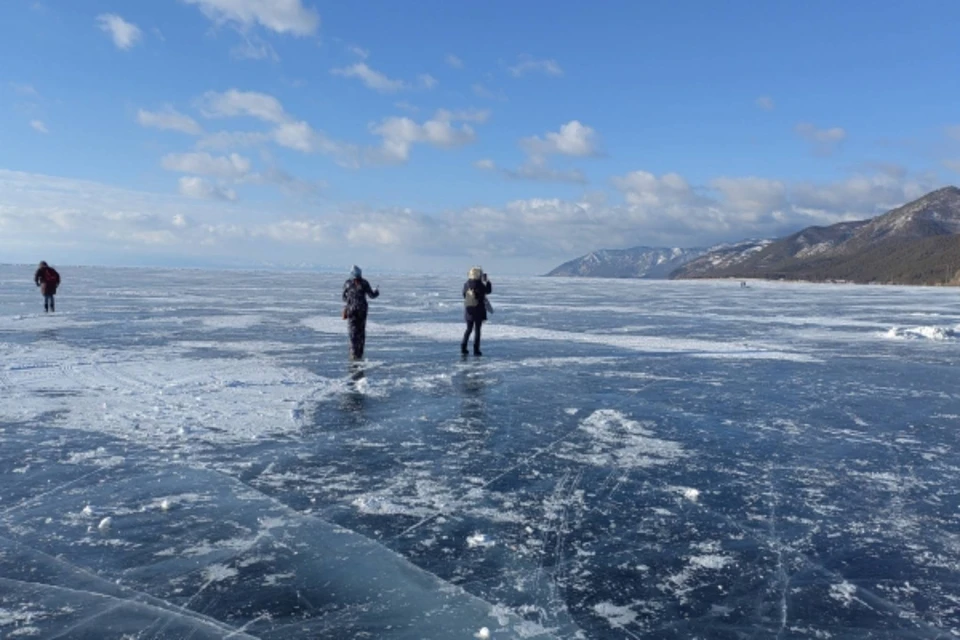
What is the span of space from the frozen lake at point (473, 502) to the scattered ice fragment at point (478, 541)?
0.12 ft

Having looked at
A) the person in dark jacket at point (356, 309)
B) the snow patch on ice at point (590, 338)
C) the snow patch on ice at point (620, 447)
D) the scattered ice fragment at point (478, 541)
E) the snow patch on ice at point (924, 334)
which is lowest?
the scattered ice fragment at point (478, 541)

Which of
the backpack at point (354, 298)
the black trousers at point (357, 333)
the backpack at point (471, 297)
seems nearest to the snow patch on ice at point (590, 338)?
the backpack at point (471, 297)

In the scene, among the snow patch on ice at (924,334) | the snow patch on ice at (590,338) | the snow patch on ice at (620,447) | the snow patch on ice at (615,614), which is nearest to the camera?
the snow patch on ice at (615,614)

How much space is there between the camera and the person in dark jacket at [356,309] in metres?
12.7

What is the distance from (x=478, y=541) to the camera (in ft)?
15.1

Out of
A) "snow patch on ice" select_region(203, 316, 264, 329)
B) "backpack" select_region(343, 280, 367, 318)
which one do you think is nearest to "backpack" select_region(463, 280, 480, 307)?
"backpack" select_region(343, 280, 367, 318)

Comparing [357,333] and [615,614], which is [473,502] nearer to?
[615,614]

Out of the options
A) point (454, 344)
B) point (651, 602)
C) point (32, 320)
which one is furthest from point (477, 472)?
point (32, 320)

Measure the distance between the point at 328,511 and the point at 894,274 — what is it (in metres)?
209

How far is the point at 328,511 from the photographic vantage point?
5.10 metres

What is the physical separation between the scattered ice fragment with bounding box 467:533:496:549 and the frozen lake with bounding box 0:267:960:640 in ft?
0.12

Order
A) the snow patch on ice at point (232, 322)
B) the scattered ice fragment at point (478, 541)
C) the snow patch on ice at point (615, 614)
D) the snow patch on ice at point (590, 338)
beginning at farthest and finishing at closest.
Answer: the snow patch on ice at point (232, 322), the snow patch on ice at point (590, 338), the scattered ice fragment at point (478, 541), the snow patch on ice at point (615, 614)

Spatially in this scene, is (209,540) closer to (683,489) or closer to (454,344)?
(683,489)

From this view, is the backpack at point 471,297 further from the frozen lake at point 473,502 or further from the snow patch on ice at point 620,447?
the snow patch on ice at point 620,447
